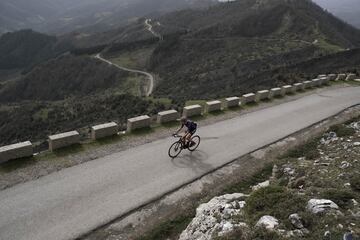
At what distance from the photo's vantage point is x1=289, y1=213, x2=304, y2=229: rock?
7090mm

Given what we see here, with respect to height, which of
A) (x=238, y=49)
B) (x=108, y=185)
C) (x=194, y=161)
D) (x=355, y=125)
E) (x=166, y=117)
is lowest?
(x=238, y=49)

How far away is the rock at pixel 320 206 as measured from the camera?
24.2 feet

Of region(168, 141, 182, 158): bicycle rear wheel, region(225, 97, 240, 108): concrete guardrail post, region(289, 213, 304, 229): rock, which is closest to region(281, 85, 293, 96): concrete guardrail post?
region(225, 97, 240, 108): concrete guardrail post

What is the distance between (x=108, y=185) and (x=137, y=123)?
551 cm

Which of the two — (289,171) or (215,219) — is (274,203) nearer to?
(215,219)

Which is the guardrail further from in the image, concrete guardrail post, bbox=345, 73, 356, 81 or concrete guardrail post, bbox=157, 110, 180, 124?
concrete guardrail post, bbox=345, 73, 356, 81

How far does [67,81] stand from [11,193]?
363 ft

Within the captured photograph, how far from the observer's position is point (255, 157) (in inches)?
567

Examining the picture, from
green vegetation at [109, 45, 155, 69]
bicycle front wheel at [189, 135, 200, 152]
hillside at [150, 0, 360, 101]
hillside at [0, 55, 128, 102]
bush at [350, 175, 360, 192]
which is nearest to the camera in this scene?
bush at [350, 175, 360, 192]

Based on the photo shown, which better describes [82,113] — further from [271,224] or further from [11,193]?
[271,224]

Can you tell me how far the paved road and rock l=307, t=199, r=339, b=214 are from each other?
485 centimetres

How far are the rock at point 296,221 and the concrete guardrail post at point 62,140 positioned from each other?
9.20 m

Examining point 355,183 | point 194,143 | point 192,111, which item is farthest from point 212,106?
point 355,183

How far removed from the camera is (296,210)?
7582mm
